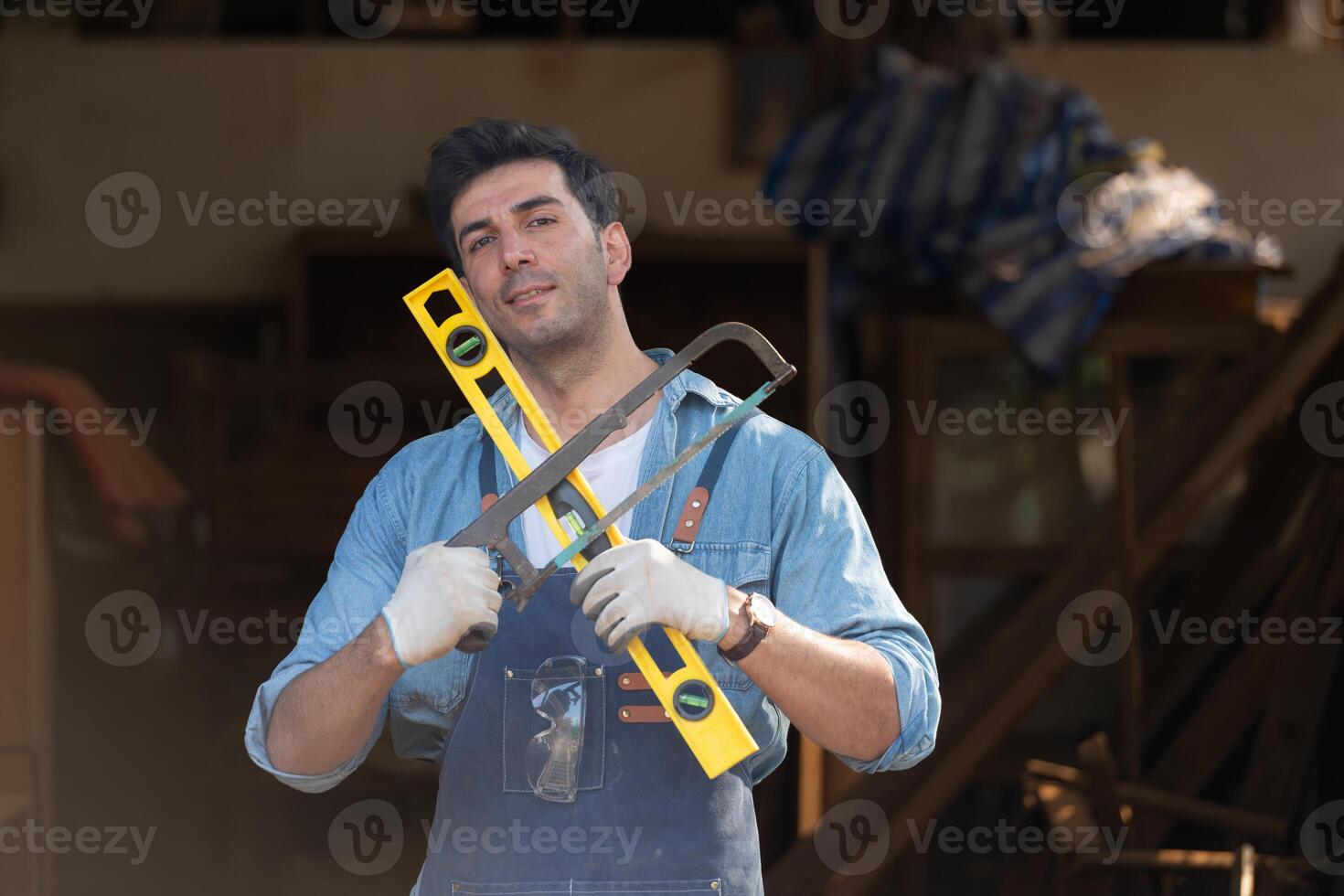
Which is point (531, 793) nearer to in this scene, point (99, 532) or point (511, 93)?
point (99, 532)

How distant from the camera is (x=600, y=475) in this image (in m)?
1.86

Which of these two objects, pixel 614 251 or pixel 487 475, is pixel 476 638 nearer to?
pixel 487 475

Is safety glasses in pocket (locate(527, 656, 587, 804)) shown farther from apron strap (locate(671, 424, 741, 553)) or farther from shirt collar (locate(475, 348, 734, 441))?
shirt collar (locate(475, 348, 734, 441))

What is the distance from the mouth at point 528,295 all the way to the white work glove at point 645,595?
32 cm

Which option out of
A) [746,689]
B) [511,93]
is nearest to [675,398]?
[746,689]

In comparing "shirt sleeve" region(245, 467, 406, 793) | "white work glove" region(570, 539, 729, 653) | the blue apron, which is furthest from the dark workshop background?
"white work glove" region(570, 539, 729, 653)

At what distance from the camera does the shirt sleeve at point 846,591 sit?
172 cm

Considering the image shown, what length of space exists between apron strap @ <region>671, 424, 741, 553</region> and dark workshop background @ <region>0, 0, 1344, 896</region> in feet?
5.58

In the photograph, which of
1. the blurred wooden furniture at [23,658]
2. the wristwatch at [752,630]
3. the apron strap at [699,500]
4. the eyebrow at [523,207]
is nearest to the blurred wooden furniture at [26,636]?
the blurred wooden furniture at [23,658]

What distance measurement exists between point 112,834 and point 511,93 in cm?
252

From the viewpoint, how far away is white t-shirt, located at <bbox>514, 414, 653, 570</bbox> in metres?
1.81

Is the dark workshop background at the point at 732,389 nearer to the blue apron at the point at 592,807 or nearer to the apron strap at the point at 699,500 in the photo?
the blue apron at the point at 592,807

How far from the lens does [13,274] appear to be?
4918 millimetres

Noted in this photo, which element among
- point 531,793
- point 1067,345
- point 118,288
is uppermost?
point 118,288
